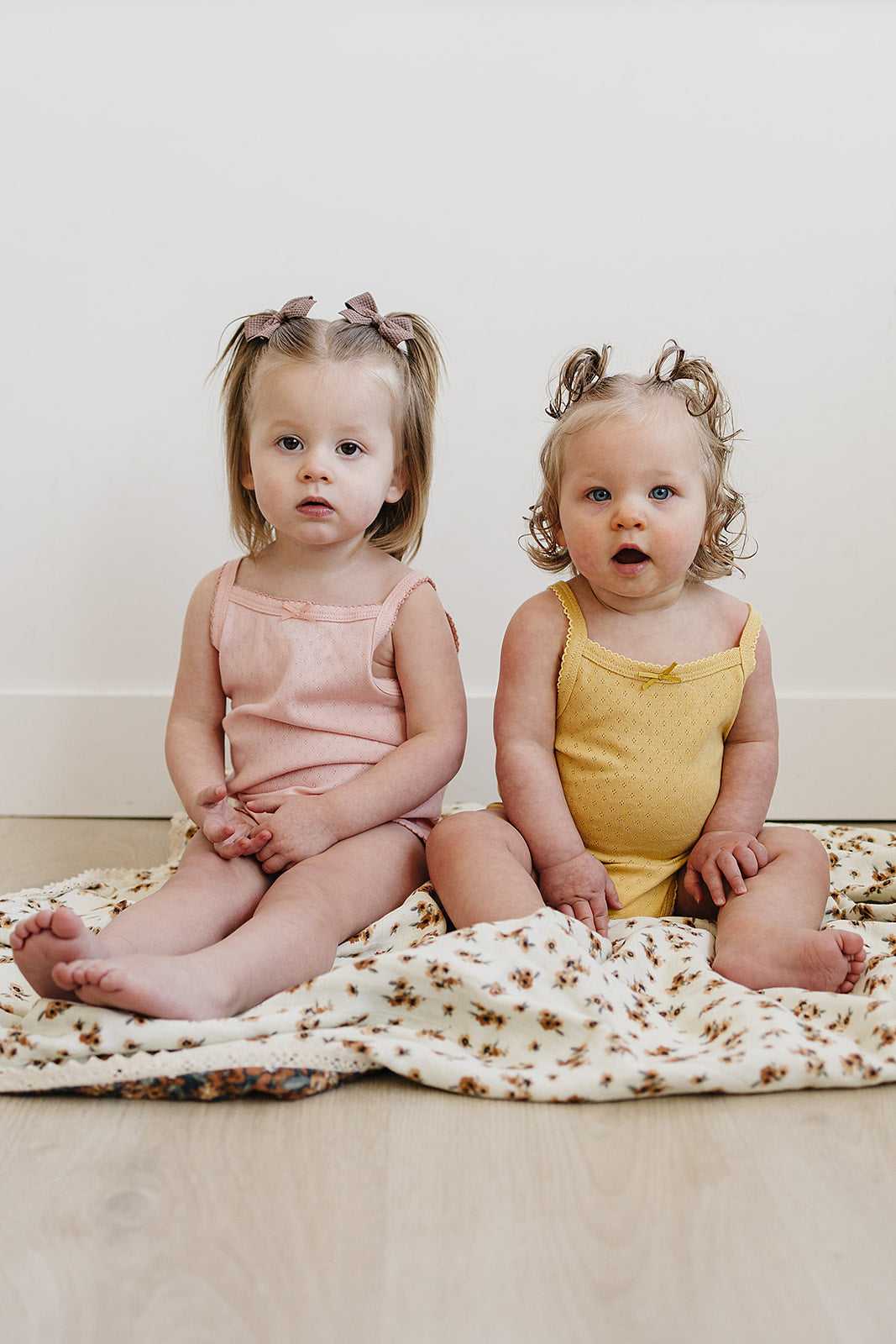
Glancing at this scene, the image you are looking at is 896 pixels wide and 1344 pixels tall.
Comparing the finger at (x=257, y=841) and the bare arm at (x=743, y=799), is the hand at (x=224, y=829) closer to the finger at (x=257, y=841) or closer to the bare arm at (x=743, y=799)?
the finger at (x=257, y=841)

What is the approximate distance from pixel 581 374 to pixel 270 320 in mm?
336

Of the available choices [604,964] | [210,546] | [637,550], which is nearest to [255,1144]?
[604,964]

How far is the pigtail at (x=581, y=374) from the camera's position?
1178 mm

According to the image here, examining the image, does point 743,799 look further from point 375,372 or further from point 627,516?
point 375,372

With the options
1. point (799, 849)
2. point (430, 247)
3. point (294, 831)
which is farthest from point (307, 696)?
point (430, 247)

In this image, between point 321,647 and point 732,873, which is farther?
point 321,647

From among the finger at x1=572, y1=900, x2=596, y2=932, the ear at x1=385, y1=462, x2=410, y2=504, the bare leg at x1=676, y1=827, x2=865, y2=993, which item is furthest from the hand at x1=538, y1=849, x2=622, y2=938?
the ear at x1=385, y1=462, x2=410, y2=504

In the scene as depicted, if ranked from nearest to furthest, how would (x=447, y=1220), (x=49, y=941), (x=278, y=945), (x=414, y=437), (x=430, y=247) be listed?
(x=447, y=1220)
(x=49, y=941)
(x=278, y=945)
(x=414, y=437)
(x=430, y=247)

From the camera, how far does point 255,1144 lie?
73 cm

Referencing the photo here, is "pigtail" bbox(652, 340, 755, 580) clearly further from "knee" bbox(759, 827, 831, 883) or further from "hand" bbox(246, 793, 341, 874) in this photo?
"hand" bbox(246, 793, 341, 874)

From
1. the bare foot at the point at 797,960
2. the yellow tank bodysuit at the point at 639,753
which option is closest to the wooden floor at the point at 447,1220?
the bare foot at the point at 797,960

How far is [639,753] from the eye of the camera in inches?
45.6

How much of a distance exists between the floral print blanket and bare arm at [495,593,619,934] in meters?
0.11

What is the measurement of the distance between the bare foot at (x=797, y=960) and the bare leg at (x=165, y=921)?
44 centimetres
